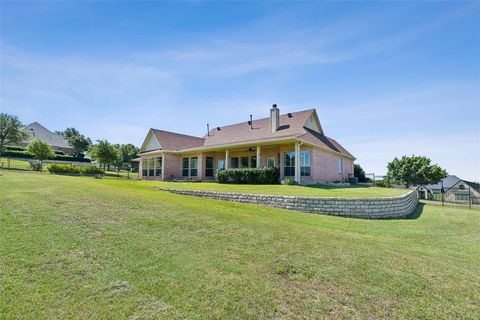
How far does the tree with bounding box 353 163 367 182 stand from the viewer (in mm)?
31884

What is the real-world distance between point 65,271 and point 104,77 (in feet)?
38.4

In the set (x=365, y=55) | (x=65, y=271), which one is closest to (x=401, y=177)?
(x=365, y=55)

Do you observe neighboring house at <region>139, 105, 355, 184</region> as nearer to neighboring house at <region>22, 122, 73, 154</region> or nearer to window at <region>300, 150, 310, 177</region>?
window at <region>300, 150, 310, 177</region>

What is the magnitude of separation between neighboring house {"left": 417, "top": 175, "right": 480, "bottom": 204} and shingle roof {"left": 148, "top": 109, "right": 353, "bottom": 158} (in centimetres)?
991

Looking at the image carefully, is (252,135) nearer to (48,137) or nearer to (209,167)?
(209,167)

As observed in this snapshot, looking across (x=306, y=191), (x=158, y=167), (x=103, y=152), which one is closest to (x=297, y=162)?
(x=306, y=191)

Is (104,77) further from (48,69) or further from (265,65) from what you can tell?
(265,65)

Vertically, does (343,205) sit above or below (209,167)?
below

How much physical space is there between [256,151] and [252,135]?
2414mm

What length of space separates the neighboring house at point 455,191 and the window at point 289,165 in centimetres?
1077

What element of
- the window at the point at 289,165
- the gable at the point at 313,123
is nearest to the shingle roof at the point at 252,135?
the gable at the point at 313,123

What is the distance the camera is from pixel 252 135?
76.1 ft

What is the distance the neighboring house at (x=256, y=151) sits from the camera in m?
19.7

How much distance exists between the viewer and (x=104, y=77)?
13.0m
